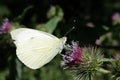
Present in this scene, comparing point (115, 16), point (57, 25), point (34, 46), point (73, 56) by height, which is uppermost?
point (115, 16)

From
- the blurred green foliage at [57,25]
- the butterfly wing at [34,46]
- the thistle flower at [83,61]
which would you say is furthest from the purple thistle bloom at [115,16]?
the thistle flower at [83,61]

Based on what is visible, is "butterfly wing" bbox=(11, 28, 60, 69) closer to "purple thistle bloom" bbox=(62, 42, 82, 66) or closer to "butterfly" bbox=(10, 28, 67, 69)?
"butterfly" bbox=(10, 28, 67, 69)

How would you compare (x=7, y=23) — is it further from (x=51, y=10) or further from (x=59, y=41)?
(x=59, y=41)

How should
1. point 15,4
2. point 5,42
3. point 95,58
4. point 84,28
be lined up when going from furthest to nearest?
point 15,4 < point 5,42 < point 84,28 < point 95,58

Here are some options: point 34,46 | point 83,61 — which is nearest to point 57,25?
point 34,46

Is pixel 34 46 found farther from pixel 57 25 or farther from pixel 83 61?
pixel 57 25

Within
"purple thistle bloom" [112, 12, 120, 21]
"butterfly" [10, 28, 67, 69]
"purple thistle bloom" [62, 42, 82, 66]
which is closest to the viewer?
"purple thistle bloom" [62, 42, 82, 66]

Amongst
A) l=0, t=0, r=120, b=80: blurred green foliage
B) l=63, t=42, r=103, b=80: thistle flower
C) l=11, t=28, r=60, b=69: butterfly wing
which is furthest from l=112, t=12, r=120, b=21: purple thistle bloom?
l=63, t=42, r=103, b=80: thistle flower

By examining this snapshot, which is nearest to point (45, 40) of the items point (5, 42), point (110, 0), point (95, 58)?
point (95, 58)
